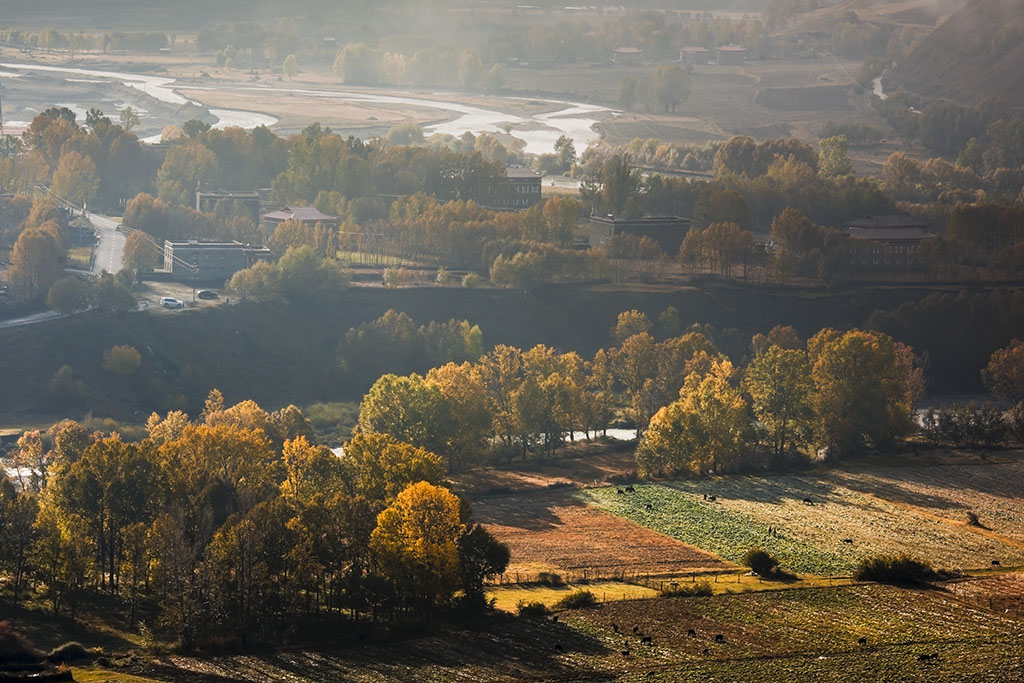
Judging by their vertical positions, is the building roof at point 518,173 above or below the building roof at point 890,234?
above

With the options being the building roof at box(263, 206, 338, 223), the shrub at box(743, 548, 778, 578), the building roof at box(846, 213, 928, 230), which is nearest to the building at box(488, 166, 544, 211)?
the building roof at box(263, 206, 338, 223)

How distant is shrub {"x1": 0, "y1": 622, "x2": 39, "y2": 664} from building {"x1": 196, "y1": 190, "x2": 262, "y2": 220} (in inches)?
3978

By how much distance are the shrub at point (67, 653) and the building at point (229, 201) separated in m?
101

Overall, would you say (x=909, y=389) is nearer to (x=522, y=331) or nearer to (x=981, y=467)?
(x=981, y=467)

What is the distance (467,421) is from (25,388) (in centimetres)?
3220

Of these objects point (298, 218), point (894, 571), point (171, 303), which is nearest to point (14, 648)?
point (894, 571)

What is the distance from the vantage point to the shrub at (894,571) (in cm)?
7169

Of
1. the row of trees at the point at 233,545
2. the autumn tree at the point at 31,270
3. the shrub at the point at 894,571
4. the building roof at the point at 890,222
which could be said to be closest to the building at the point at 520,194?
the building roof at the point at 890,222

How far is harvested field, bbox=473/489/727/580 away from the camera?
2995 inches

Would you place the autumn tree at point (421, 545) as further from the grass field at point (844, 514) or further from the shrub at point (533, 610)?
the grass field at point (844, 514)

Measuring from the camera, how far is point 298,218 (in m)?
153

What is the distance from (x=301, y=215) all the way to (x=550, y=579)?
86.9 m

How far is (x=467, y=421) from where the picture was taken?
3920 inches

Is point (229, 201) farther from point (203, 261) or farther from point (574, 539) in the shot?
point (574, 539)
